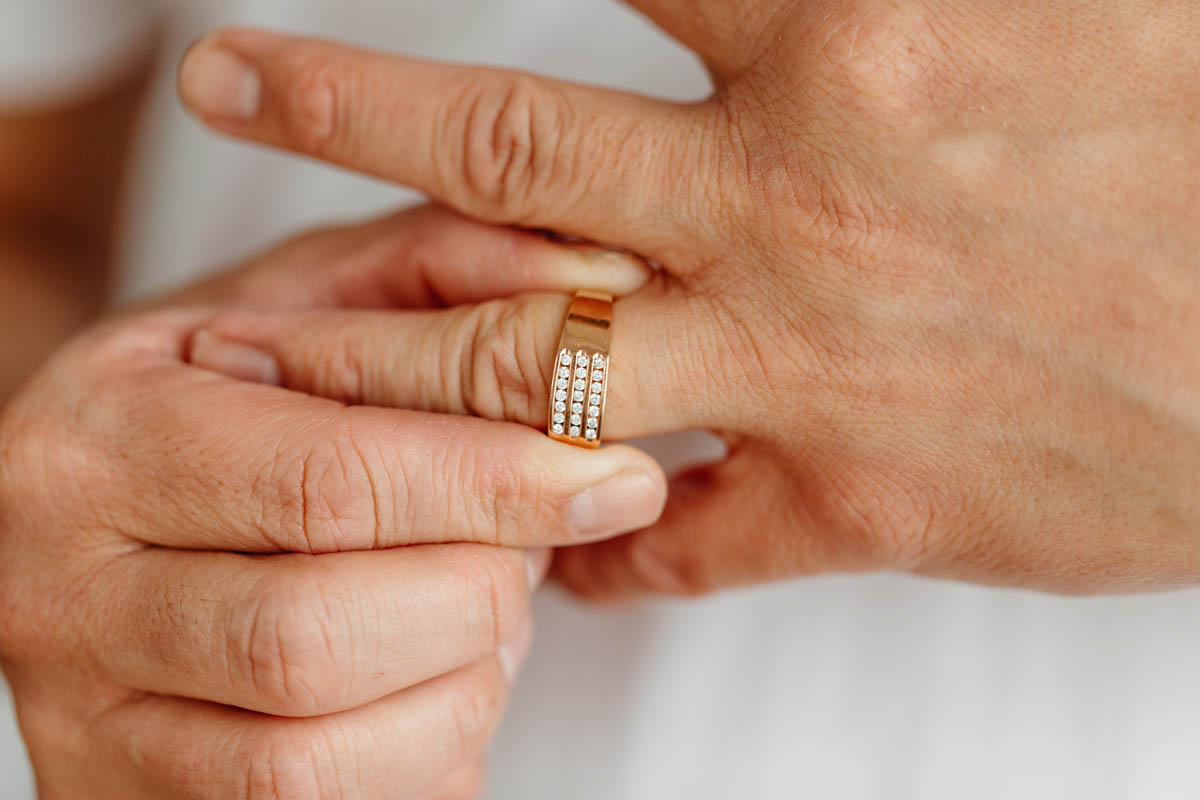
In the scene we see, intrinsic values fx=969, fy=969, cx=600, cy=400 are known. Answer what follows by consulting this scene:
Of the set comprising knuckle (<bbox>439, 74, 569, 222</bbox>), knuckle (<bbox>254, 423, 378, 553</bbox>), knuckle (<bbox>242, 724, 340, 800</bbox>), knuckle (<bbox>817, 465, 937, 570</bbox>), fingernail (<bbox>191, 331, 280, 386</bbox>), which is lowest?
knuckle (<bbox>242, 724, 340, 800</bbox>)

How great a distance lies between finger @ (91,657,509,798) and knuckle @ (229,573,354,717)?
1.9 inches

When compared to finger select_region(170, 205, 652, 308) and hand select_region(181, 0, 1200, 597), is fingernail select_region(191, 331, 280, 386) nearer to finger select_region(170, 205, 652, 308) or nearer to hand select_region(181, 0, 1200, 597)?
hand select_region(181, 0, 1200, 597)

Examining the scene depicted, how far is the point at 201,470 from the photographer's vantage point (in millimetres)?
956

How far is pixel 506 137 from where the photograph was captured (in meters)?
1.00

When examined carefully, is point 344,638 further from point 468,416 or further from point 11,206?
point 11,206

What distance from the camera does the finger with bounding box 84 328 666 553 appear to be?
36.5 inches

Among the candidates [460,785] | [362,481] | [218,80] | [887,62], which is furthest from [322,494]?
[887,62]

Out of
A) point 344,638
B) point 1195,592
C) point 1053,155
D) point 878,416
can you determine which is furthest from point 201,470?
point 1195,592

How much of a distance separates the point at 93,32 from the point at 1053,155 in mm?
1745

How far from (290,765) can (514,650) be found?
27 cm

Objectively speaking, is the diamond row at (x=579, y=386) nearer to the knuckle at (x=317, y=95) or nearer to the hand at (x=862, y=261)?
the hand at (x=862, y=261)

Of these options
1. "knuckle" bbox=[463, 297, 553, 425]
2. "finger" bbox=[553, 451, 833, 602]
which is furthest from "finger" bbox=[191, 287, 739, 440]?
"finger" bbox=[553, 451, 833, 602]

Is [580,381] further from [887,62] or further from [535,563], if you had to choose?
[887,62]

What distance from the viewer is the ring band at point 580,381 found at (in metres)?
0.93
